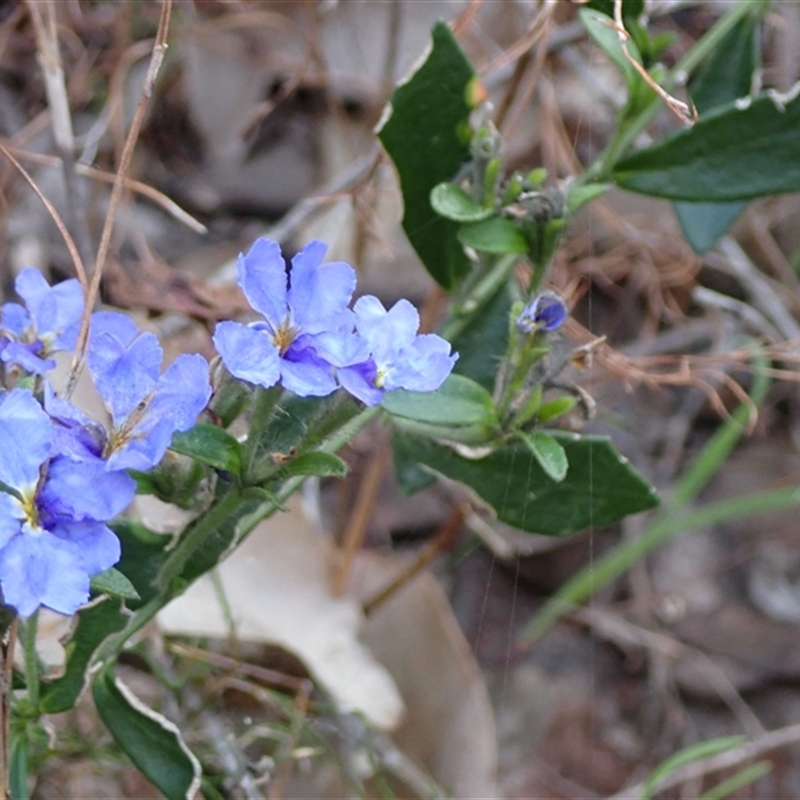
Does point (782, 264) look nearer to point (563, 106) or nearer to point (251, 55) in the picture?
point (563, 106)

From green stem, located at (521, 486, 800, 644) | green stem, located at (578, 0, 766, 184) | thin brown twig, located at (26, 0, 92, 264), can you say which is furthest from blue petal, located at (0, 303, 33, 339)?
green stem, located at (521, 486, 800, 644)

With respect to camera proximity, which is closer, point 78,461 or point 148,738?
point 78,461

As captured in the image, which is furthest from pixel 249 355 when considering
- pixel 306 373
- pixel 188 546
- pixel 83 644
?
pixel 83 644

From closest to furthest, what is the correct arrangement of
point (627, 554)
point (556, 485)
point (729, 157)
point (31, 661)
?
1. point (31, 661)
2. point (556, 485)
3. point (729, 157)
4. point (627, 554)

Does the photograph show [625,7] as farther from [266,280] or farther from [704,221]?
[266,280]

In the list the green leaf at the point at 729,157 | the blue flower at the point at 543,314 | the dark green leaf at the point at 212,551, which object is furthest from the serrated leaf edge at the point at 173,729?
the green leaf at the point at 729,157

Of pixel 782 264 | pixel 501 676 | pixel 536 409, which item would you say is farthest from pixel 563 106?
pixel 536 409
